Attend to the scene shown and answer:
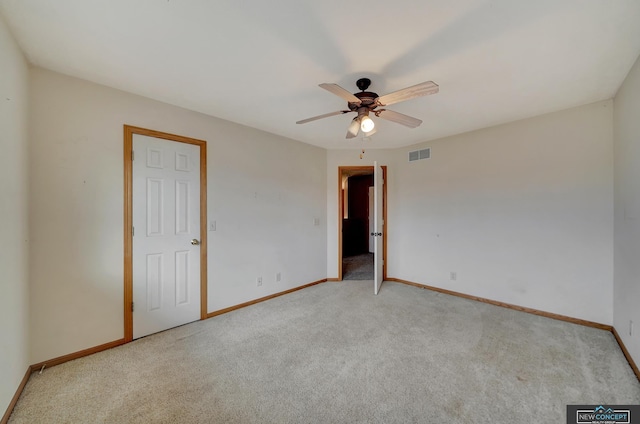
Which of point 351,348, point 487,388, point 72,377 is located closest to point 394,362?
point 351,348

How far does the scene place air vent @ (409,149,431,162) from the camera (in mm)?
4066

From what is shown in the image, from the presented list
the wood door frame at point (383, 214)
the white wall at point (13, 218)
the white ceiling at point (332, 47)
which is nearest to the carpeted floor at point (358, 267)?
the wood door frame at point (383, 214)

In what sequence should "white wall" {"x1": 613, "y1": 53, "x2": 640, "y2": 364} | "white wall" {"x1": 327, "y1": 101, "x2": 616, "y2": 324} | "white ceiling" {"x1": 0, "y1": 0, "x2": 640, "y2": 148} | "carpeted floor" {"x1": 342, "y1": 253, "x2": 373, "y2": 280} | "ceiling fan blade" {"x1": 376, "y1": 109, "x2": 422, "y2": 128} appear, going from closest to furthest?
"white ceiling" {"x1": 0, "y1": 0, "x2": 640, "y2": 148}, "white wall" {"x1": 613, "y1": 53, "x2": 640, "y2": 364}, "ceiling fan blade" {"x1": 376, "y1": 109, "x2": 422, "y2": 128}, "white wall" {"x1": 327, "y1": 101, "x2": 616, "y2": 324}, "carpeted floor" {"x1": 342, "y1": 253, "x2": 373, "y2": 280}

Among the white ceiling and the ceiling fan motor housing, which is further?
the ceiling fan motor housing

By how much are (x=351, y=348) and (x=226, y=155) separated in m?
2.60

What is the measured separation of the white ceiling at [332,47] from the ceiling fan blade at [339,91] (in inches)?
9.5

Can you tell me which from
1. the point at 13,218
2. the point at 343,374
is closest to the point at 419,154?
the point at 343,374

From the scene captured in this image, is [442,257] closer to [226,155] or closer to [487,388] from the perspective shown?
[487,388]

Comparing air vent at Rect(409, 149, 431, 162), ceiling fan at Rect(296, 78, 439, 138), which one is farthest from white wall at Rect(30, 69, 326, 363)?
air vent at Rect(409, 149, 431, 162)

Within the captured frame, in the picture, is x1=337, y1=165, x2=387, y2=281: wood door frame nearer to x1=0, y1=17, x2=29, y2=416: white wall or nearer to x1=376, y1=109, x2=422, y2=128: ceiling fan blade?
x1=376, y1=109, x2=422, y2=128: ceiling fan blade

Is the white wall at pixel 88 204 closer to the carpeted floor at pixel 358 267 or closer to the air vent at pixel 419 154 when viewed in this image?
the carpeted floor at pixel 358 267

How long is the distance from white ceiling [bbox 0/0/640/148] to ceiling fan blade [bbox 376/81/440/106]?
0.85 ft

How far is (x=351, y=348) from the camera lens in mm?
2314

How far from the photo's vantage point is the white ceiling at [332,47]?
143 cm
